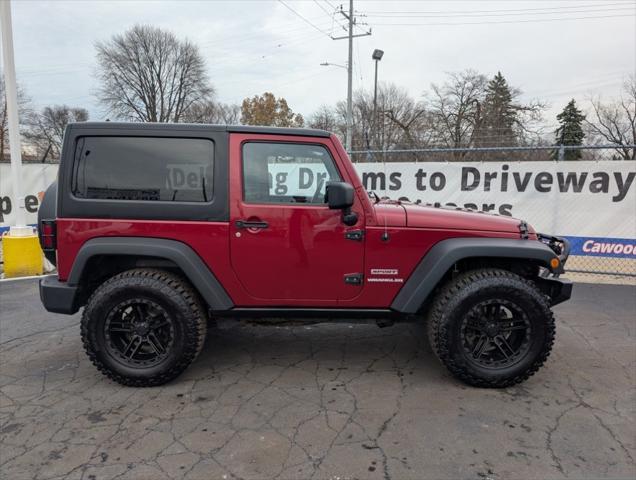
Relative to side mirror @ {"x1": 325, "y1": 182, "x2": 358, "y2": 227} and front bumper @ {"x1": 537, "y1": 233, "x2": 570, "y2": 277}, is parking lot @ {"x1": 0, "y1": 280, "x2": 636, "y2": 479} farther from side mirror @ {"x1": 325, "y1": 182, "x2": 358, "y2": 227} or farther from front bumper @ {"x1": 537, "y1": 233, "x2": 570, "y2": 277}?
side mirror @ {"x1": 325, "y1": 182, "x2": 358, "y2": 227}

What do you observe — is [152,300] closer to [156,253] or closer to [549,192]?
[156,253]

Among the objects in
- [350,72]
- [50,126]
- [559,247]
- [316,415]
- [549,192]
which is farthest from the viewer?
[50,126]

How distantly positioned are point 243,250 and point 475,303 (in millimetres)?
1783

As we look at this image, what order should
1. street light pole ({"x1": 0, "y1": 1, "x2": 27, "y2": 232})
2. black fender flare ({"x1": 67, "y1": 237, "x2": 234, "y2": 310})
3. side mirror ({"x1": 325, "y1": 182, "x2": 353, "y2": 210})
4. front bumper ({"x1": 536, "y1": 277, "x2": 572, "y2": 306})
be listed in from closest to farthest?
side mirror ({"x1": 325, "y1": 182, "x2": 353, "y2": 210}) → black fender flare ({"x1": 67, "y1": 237, "x2": 234, "y2": 310}) → front bumper ({"x1": 536, "y1": 277, "x2": 572, "y2": 306}) → street light pole ({"x1": 0, "y1": 1, "x2": 27, "y2": 232})

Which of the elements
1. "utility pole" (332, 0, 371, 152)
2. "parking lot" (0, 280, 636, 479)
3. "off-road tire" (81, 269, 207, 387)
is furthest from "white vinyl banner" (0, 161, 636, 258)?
"utility pole" (332, 0, 371, 152)

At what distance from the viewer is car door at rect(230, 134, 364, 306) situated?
10.4ft

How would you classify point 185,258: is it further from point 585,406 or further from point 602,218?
point 602,218

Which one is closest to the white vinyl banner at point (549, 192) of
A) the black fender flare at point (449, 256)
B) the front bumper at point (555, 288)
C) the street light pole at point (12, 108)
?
the street light pole at point (12, 108)

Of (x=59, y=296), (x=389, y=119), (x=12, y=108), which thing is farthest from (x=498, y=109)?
(x=59, y=296)

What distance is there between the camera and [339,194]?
2992 millimetres

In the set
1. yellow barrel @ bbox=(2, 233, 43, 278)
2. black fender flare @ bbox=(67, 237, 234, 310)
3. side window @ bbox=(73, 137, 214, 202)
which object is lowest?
yellow barrel @ bbox=(2, 233, 43, 278)

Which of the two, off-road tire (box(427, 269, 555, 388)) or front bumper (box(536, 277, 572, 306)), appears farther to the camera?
front bumper (box(536, 277, 572, 306))

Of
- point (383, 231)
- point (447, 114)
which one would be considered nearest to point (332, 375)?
point (383, 231)

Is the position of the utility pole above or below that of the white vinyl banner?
above
